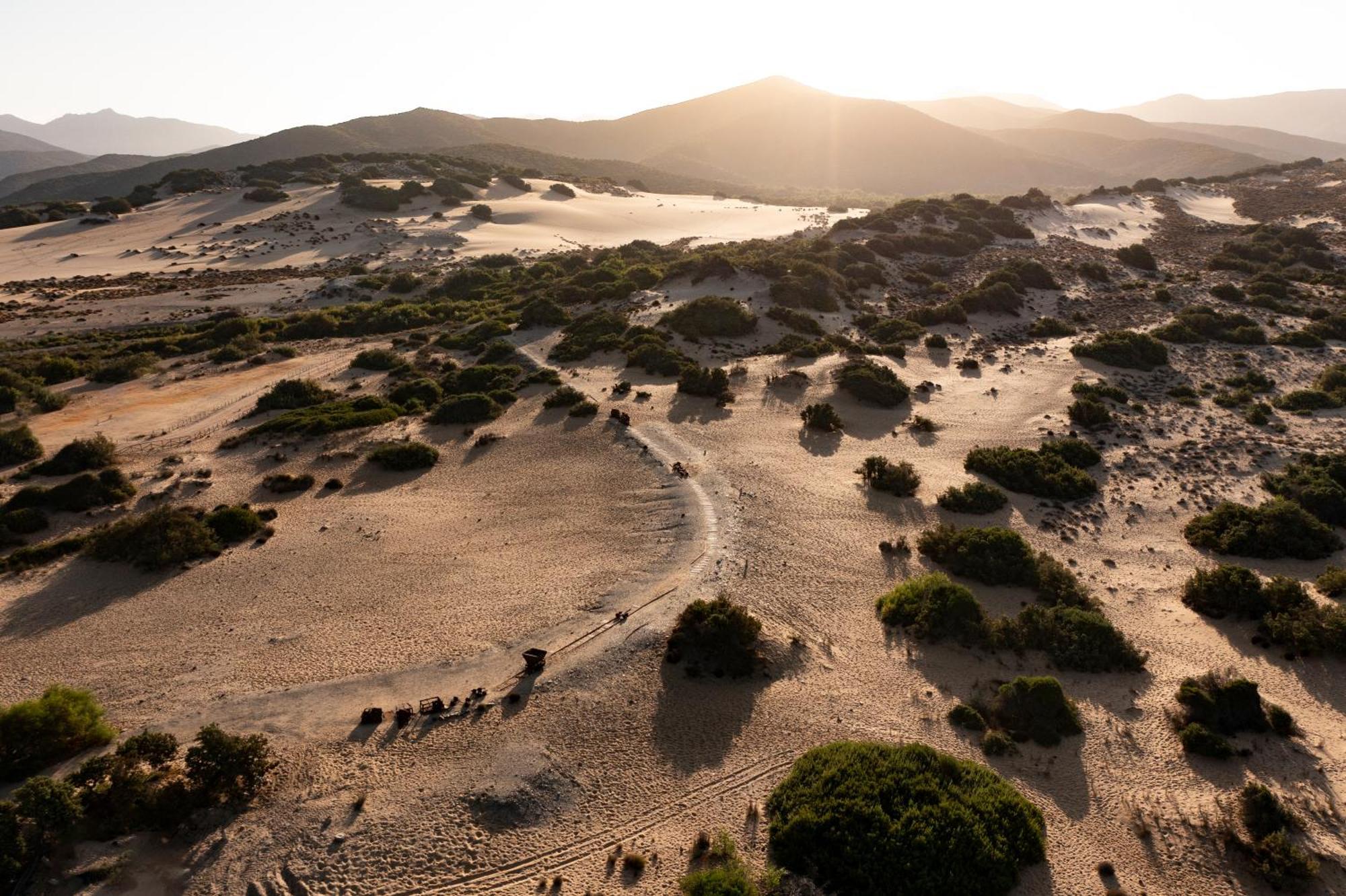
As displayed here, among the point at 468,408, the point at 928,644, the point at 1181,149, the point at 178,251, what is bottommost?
the point at 928,644

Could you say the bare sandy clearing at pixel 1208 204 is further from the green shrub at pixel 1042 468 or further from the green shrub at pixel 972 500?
the green shrub at pixel 972 500

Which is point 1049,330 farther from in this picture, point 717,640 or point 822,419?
point 717,640

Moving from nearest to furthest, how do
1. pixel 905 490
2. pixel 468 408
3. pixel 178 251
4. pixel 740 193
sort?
pixel 905 490
pixel 468 408
pixel 178 251
pixel 740 193

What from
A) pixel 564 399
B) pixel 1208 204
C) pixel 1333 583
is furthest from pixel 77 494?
pixel 1208 204

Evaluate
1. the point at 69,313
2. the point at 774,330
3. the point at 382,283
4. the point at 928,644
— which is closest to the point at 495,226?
the point at 382,283

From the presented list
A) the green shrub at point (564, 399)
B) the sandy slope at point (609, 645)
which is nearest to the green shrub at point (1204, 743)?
the sandy slope at point (609, 645)

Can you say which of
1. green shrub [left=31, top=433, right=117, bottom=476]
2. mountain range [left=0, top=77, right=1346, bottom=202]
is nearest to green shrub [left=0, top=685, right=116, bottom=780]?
green shrub [left=31, top=433, right=117, bottom=476]

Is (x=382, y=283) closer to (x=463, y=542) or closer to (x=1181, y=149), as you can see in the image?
(x=463, y=542)
